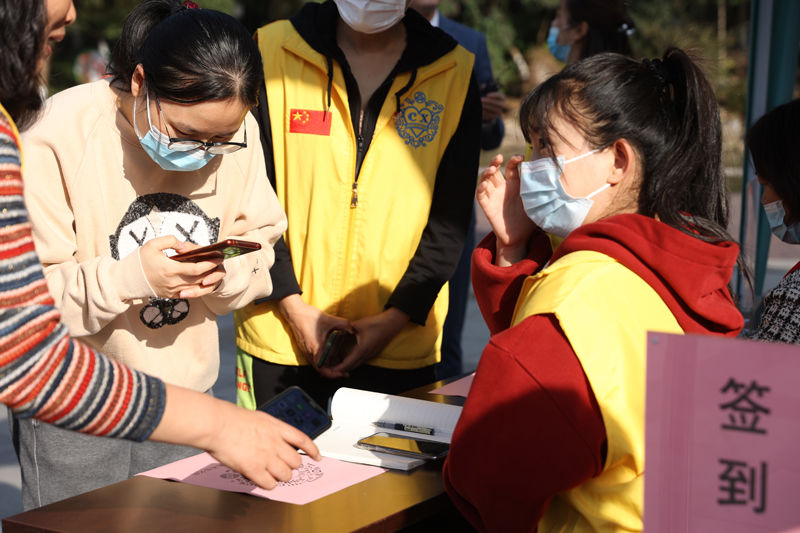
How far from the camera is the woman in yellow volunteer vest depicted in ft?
5.21

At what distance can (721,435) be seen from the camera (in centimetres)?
110

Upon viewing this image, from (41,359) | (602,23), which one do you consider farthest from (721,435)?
(602,23)

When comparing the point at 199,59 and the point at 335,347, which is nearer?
the point at 199,59

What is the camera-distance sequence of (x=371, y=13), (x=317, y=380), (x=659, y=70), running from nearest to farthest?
(x=659, y=70)
(x=371, y=13)
(x=317, y=380)

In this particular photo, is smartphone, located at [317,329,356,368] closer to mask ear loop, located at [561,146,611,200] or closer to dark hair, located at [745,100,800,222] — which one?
mask ear loop, located at [561,146,611,200]

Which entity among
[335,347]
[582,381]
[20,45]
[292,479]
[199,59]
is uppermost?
[20,45]

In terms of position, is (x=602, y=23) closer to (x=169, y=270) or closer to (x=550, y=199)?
(x=550, y=199)

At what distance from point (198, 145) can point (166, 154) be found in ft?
0.26

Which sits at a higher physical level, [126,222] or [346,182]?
[126,222]

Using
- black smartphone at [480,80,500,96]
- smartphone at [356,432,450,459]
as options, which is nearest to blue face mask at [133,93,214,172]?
smartphone at [356,432,450,459]

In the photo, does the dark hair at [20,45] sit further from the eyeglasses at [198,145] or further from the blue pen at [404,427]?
the blue pen at [404,427]

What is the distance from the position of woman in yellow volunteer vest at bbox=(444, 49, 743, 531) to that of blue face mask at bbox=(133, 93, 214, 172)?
754 millimetres

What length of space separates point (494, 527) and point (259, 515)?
0.45 metres

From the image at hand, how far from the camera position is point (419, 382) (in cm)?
286
